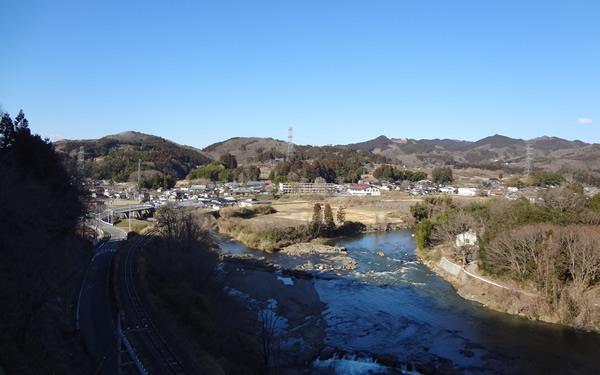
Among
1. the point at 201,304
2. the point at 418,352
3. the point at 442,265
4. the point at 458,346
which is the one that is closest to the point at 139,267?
the point at 201,304

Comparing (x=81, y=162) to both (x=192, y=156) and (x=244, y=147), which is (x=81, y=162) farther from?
(x=244, y=147)

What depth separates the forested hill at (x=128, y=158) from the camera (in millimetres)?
52906

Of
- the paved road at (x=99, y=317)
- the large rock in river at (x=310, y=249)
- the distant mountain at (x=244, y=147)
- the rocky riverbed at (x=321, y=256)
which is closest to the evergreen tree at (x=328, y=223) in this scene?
the rocky riverbed at (x=321, y=256)

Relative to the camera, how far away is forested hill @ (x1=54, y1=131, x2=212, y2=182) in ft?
174

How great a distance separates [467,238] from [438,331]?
337 inches

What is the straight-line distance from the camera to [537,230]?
12703mm

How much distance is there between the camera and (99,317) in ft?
28.1

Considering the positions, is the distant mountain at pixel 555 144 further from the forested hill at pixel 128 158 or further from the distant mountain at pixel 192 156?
the forested hill at pixel 128 158

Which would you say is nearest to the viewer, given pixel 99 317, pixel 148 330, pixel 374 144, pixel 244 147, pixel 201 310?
pixel 148 330

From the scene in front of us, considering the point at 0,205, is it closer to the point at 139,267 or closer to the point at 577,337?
the point at 139,267

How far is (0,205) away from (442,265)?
589 inches

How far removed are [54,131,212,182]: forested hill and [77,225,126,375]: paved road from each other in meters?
28.1

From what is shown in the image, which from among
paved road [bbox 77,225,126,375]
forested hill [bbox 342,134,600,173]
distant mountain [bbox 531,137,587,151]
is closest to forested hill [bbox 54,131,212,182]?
paved road [bbox 77,225,126,375]

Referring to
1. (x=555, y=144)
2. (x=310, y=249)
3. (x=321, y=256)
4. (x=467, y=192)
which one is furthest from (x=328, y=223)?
(x=555, y=144)
